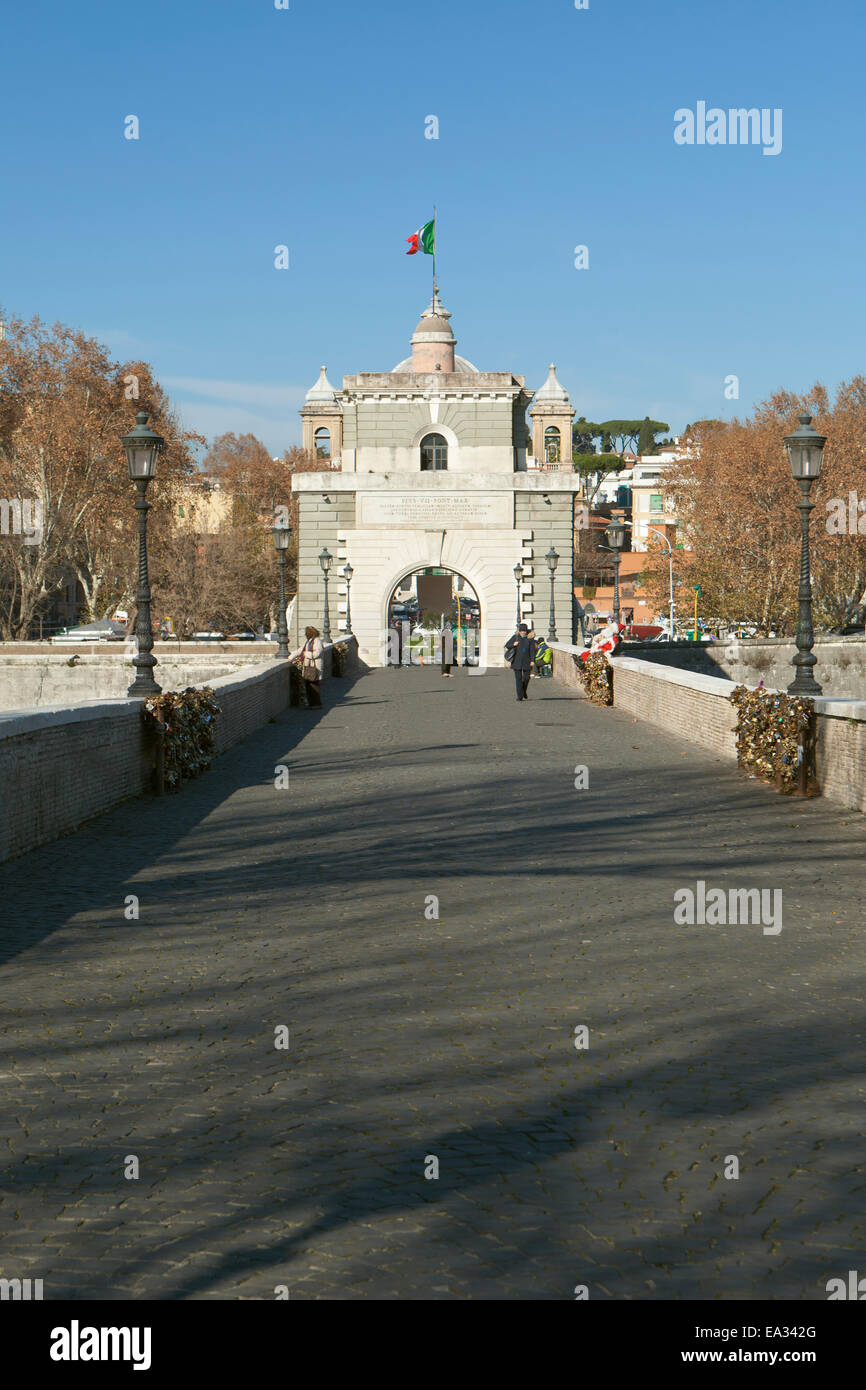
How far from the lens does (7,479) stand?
55719mm

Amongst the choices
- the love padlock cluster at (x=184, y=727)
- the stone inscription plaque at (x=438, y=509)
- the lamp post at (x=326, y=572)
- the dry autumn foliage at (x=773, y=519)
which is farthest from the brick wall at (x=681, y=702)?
the dry autumn foliage at (x=773, y=519)

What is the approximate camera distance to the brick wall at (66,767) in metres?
11.2

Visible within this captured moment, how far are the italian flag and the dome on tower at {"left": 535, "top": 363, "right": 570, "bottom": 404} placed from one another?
1875 inches

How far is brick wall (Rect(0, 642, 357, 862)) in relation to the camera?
11.2 meters

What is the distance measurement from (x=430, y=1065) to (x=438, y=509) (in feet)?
156

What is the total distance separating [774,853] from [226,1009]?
19.2ft

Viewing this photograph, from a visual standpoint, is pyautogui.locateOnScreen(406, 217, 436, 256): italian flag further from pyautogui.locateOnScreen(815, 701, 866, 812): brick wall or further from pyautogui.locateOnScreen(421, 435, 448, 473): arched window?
pyautogui.locateOnScreen(815, 701, 866, 812): brick wall

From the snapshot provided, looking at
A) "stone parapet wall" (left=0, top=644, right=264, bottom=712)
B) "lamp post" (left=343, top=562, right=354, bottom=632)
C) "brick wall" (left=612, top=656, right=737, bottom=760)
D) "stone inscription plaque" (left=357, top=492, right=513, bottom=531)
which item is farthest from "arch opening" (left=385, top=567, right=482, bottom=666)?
"brick wall" (left=612, top=656, right=737, bottom=760)

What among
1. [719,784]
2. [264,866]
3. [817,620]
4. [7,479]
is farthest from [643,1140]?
[817,620]

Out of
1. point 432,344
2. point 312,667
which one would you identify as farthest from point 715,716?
point 432,344

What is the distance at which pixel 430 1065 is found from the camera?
20.0ft

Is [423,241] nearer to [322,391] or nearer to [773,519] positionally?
A: [773,519]
